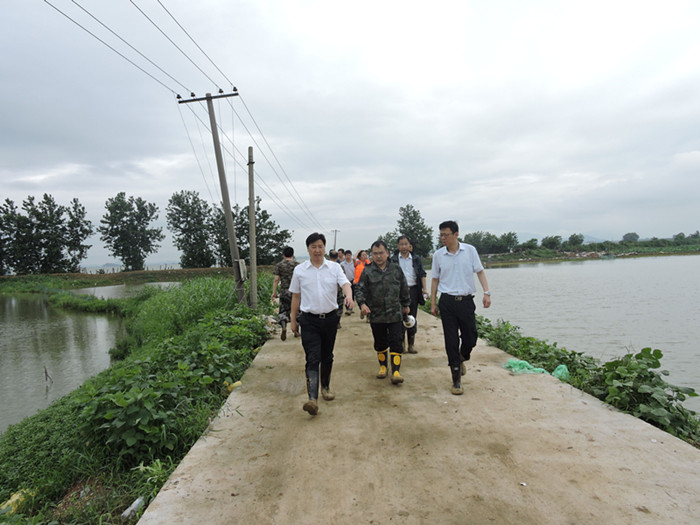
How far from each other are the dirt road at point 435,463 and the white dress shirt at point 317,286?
1.03m

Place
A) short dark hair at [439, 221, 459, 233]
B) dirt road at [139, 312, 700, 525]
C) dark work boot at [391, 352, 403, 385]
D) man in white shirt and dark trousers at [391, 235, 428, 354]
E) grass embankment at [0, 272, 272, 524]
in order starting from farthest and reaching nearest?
man in white shirt and dark trousers at [391, 235, 428, 354]
dark work boot at [391, 352, 403, 385]
short dark hair at [439, 221, 459, 233]
grass embankment at [0, 272, 272, 524]
dirt road at [139, 312, 700, 525]

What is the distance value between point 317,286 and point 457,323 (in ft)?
5.26

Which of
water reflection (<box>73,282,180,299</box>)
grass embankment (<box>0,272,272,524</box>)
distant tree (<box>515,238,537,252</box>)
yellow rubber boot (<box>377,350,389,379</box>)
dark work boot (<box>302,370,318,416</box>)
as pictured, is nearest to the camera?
grass embankment (<box>0,272,272,524</box>)

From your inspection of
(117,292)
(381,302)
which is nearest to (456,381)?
(381,302)

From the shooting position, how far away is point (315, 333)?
3.80 m

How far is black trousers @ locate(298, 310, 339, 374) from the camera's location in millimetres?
3762

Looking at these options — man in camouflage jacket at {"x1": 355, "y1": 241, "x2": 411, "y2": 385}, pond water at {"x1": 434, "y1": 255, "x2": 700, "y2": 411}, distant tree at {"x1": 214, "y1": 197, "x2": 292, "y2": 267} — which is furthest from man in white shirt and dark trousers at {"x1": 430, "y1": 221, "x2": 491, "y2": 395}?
distant tree at {"x1": 214, "y1": 197, "x2": 292, "y2": 267}

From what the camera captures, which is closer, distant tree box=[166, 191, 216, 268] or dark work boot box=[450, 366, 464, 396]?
dark work boot box=[450, 366, 464, 396]

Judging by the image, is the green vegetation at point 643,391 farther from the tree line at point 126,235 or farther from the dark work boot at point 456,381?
the tree line at point 126,235

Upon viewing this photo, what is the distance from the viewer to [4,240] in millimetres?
47469

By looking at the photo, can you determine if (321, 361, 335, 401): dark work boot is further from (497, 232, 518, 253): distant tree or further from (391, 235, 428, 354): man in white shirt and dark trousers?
(497, 232, 518, 253): distant tree

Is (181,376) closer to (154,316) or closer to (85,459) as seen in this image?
(85,459)

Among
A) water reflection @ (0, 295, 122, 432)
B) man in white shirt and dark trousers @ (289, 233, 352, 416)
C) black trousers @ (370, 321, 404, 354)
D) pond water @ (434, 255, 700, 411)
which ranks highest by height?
man in white shirt and dark trousers @ (289, 233, 352, 416)

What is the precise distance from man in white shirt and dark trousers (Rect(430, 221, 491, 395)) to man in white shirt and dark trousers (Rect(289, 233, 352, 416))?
1082 millimetres
